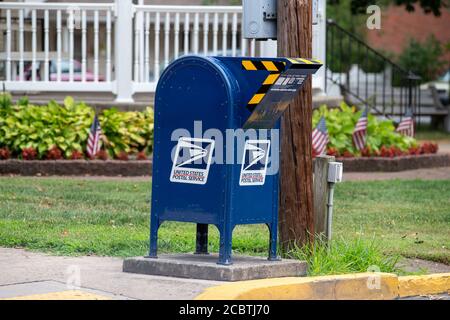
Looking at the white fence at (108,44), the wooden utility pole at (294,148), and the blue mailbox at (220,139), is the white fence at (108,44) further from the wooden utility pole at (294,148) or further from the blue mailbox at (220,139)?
the blue mailbox at (220,139)

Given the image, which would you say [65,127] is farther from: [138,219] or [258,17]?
[258,17]

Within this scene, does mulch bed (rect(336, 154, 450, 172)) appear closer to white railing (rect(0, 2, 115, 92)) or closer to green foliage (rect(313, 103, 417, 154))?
green foliage (rect(313, 103, 417, 154))

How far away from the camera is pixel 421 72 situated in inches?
1617

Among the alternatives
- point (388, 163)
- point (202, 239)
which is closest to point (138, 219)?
point (202, 239)

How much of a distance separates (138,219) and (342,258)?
312 centimetres

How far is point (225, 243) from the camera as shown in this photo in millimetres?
7871

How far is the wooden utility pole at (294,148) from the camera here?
345 inches

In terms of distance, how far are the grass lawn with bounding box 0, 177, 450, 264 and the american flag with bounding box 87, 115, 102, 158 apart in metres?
0.88

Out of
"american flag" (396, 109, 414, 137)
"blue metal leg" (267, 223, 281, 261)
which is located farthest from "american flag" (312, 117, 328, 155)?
"blue metal leg" (267, 223, 281, 261)

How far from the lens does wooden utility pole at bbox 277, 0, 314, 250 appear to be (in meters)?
8.76

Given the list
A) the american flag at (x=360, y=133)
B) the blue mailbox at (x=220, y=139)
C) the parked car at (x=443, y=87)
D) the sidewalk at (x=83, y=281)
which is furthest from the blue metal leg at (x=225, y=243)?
the parked car at (x=443, y=87)

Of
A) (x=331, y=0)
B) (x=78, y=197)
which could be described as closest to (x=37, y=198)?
(x=78, y=197)

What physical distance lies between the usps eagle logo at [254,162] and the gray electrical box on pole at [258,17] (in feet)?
3.85
